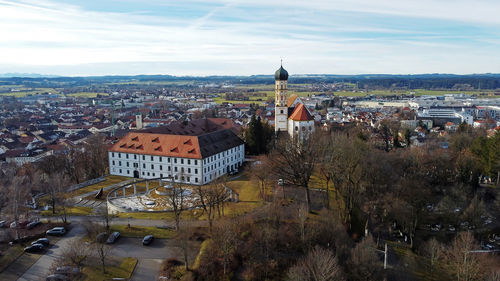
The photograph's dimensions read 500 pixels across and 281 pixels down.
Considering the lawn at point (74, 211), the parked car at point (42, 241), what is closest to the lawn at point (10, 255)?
the parked car at point (42, 241)

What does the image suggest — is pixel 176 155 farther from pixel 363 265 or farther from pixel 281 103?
pixel 363 265

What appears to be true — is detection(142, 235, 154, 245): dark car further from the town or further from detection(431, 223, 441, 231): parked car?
detection(431, 223, 441, 231): parked car

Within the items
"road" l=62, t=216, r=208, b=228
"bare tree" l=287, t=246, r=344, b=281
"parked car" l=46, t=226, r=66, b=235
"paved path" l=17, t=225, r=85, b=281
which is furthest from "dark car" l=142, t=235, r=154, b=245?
"bare tree" l=287, t=246, r=344, b=281

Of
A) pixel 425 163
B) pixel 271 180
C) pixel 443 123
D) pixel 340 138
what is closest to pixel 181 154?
pixel 271 180

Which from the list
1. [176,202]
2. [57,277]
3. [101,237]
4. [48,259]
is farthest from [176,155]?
[57,277]

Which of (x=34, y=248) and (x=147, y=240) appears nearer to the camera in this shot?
(x=34, y=248)
